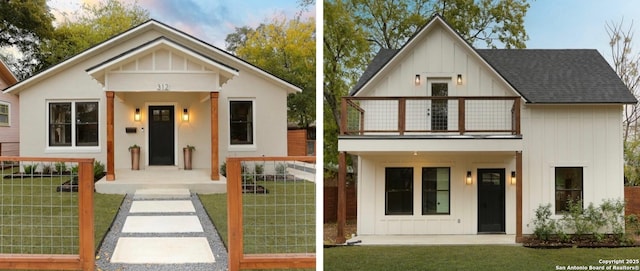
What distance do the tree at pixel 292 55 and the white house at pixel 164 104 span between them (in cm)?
8

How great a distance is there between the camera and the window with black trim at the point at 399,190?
10.5 ft

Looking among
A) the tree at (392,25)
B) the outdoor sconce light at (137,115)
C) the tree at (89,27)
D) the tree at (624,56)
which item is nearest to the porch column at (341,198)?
the tree at (392,25)

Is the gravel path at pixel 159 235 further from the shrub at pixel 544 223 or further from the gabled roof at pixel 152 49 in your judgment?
the shrub at pixel 544 223

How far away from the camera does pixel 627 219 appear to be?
9.93ft

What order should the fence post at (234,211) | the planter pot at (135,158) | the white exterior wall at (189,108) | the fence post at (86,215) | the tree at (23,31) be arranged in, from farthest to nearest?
the planter pot at (135,158) < the white exterior wall at (189,108) < the tree at (23,31) < the fence post at (234,211) < the fence post at (86,215)

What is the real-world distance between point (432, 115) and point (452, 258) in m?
0.94

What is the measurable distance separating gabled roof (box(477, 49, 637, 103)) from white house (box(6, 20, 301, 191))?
138 centimetres

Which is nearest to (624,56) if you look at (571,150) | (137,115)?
(571,150)

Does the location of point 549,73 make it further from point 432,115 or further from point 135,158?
point 135,158

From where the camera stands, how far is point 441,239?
3145 millimetres

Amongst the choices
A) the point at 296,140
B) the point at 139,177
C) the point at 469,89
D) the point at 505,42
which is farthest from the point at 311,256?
the point at 505,42

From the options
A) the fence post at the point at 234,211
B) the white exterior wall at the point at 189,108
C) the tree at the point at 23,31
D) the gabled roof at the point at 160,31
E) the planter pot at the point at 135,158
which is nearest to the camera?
the fence post at the point at 234,211

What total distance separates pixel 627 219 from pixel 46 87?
3.59 metres

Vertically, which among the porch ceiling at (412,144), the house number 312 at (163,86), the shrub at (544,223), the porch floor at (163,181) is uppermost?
the house number 312 at (163,86)
